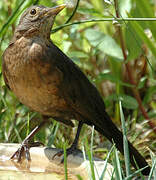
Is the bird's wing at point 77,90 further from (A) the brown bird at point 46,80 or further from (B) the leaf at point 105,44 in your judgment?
(B) the leaf at point 105,44

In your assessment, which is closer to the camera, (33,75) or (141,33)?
(33,75)

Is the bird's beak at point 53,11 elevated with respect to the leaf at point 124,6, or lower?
lower

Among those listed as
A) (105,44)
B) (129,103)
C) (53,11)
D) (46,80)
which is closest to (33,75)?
(46,80)

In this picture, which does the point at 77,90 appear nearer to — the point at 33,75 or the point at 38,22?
the point at 33,75

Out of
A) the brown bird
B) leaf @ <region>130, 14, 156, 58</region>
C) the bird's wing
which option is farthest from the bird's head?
leaf @ <region>130, 14, 156, 58</region>

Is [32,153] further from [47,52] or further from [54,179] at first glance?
[47,52]

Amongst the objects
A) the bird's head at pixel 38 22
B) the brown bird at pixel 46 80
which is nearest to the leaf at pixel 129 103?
the brown bird at pixel 46 80

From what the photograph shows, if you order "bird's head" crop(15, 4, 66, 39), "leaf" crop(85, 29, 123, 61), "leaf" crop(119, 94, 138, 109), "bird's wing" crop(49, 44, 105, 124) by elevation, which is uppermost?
"bird's head" crop(15, 4, 66, 39)

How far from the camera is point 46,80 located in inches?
119

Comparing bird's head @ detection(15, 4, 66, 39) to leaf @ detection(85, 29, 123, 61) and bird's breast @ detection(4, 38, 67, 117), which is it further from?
leaf @ detection(85, 29, 123, 61)

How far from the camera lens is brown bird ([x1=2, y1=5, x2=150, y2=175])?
302 cm

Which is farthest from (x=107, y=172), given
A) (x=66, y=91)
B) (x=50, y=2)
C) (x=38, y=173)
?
(x=50, y=2)

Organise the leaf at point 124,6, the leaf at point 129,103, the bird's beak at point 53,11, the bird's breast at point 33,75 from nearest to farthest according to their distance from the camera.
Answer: the bird's breast at point 33,75, the bird's beak at point 53,11, the leaf at point 124,6, the leaf at point 129,103

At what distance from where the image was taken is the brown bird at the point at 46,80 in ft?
9.91
